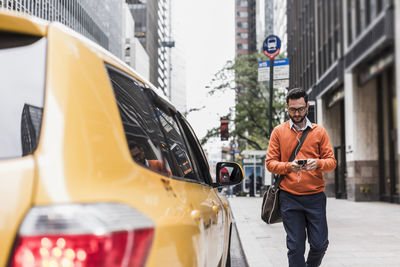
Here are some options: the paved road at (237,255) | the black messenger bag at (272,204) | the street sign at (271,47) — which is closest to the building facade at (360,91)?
the street sign at (271,47)

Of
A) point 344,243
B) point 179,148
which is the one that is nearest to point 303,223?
point 179,148

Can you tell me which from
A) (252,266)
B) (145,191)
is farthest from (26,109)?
(252,266)

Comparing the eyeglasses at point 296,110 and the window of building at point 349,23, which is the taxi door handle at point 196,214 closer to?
the eyeglasses at point 296,110

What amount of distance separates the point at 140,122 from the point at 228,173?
6.22ft

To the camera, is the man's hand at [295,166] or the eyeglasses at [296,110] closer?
the man's hand at [295,166]

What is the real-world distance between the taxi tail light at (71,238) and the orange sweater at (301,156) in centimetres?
308

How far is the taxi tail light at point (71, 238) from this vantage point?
1.39 m

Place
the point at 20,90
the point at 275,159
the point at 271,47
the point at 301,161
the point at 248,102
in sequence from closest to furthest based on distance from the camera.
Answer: the point at 20,90, the point at 301,161, the point at 275,159, the point at 271,47, the point at 248,102

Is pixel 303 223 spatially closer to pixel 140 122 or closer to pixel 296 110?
pixel 296 110

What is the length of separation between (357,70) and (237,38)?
405 feet

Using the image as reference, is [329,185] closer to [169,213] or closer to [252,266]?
[252,266]

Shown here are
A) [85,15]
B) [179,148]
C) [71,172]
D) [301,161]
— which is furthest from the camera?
[85,15]

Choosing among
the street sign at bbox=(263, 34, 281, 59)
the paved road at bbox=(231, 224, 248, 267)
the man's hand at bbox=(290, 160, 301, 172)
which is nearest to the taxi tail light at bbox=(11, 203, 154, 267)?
the man's hand at bbox=(290, 160, 301, 172)

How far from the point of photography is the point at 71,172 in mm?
1513
